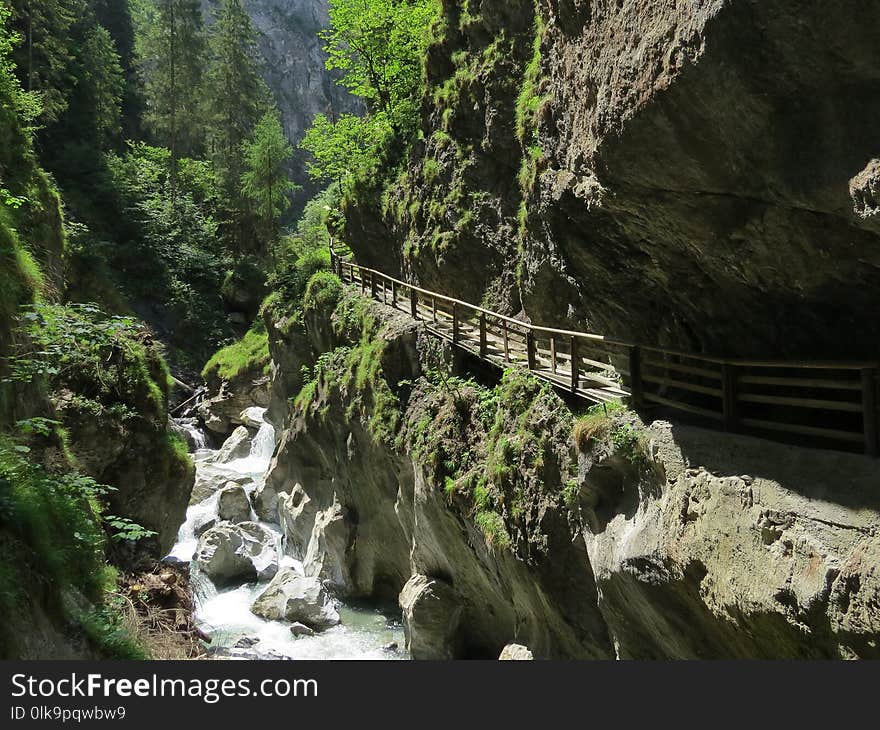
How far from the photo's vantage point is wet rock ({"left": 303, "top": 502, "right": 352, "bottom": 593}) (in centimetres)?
1672

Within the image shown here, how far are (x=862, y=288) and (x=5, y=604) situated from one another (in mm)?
7286

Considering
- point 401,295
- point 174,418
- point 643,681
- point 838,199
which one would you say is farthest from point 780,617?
point 174,418

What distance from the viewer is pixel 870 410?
16.1ft

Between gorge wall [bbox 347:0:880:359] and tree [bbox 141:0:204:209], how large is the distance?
3798cm

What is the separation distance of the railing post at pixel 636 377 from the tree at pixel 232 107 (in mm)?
35727

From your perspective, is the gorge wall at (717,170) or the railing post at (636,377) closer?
the gorge wall at (717,170)

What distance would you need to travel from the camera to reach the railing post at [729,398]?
644cm

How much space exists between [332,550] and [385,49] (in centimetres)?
1653

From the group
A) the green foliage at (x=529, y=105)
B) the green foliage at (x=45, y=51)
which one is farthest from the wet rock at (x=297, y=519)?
the green foliage at (x=45, y=51)

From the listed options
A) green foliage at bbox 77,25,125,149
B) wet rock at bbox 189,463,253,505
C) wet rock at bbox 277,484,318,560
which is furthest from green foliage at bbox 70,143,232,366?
wet rock at bbox 277,484,318,560

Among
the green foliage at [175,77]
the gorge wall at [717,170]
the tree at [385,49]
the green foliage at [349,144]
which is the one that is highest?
the green foliage at [175,77]

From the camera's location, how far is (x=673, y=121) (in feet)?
17.2

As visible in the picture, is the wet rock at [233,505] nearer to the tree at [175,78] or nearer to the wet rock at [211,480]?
the wet rock at [211,480]

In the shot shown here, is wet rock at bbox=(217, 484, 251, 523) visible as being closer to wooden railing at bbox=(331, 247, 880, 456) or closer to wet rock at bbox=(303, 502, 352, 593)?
wet rock at bbox=(303, 502, 352, 593)
